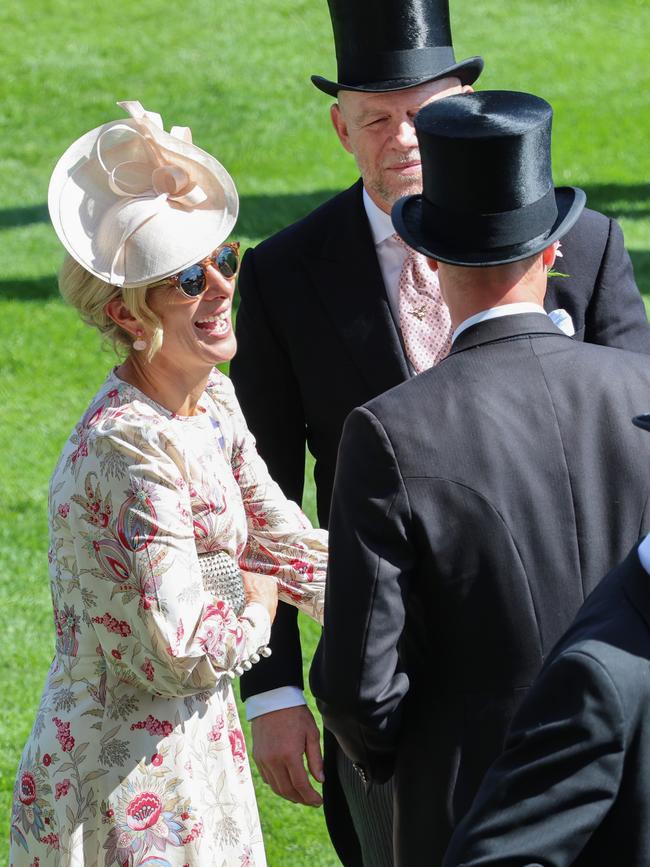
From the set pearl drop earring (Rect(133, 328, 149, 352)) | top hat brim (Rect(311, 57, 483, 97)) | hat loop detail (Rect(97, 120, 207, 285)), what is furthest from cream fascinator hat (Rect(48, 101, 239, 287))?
top hat brim (Rect(311, 57, 483, 97))

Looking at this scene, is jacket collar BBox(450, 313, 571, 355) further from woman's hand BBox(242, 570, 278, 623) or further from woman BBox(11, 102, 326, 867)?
woman's hand BBox(242, 570, 278, 623)

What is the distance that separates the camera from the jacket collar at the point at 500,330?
256cm

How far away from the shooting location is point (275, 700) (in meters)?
3.39

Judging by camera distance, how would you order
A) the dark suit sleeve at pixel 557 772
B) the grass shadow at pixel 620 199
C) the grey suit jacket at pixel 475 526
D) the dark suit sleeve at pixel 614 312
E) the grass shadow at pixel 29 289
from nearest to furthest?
1. the dark suit sleeve at pixel 557 772
2. the grey suit jacket at pixel 475 526
3. the dark suit sleeve at pixel 614 312
4. the grass shadow at pixel 29 289
5. the grass shadow at pixel 620 199

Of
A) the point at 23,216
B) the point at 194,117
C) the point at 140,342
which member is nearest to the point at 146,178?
the point at 140,342

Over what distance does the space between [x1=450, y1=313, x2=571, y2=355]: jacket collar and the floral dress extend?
626mm

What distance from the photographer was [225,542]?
297 cm

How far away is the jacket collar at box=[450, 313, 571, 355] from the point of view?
2.56 meters

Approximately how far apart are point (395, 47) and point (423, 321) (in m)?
0.70

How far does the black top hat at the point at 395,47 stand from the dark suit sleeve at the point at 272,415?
0.57m

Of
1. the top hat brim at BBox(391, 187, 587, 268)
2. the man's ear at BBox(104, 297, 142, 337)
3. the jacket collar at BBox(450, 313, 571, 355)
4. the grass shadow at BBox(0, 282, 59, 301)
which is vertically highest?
the top hat brim at BBox(391, 187, 587, 268)

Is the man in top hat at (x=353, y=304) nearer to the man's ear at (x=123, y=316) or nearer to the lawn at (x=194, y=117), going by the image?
the man's ear at (x=123, y=316)

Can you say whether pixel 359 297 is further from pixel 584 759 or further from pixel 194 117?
pixel 194 117

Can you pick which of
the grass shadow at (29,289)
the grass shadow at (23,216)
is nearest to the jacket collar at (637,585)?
the grass shadow at (29,289)
